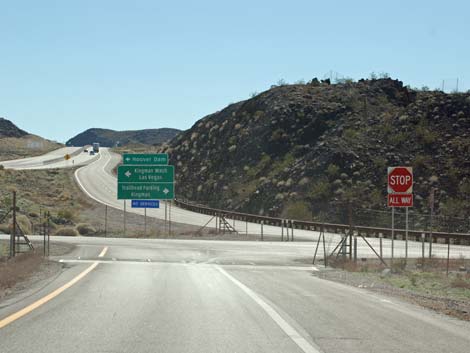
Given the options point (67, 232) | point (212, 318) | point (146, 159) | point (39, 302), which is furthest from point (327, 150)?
point (212, 318)

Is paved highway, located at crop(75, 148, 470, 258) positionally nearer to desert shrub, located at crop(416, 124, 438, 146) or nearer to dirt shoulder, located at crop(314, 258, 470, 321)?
dirt shoulder, located at crop(314, 258, 470, 321)

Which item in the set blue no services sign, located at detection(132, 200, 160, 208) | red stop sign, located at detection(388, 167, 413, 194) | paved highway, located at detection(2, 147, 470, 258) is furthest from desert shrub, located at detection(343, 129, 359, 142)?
red stop sign, located at detection(388, 167, 413, 194)

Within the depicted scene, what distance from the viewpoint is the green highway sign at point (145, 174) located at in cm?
4441

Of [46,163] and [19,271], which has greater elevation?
[46,163]

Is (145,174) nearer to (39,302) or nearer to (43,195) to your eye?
(39,302)

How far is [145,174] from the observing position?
1758 inches

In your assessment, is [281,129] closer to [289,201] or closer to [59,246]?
[289,201]

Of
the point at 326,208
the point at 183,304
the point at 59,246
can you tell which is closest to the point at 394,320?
the point at 183,304

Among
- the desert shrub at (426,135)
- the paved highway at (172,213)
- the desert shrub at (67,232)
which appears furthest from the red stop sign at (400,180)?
the desert shrub at (426,135)

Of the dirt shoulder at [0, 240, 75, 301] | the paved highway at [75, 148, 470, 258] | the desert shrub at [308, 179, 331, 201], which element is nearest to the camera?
the dirt shoulder at [0, 240, 75, 301]

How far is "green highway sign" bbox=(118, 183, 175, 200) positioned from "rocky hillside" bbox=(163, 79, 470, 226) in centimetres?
2023

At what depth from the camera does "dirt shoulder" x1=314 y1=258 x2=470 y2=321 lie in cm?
1398

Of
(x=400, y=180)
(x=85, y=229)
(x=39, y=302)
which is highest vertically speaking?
(x=400, y=180)

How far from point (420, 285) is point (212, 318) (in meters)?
9.25
